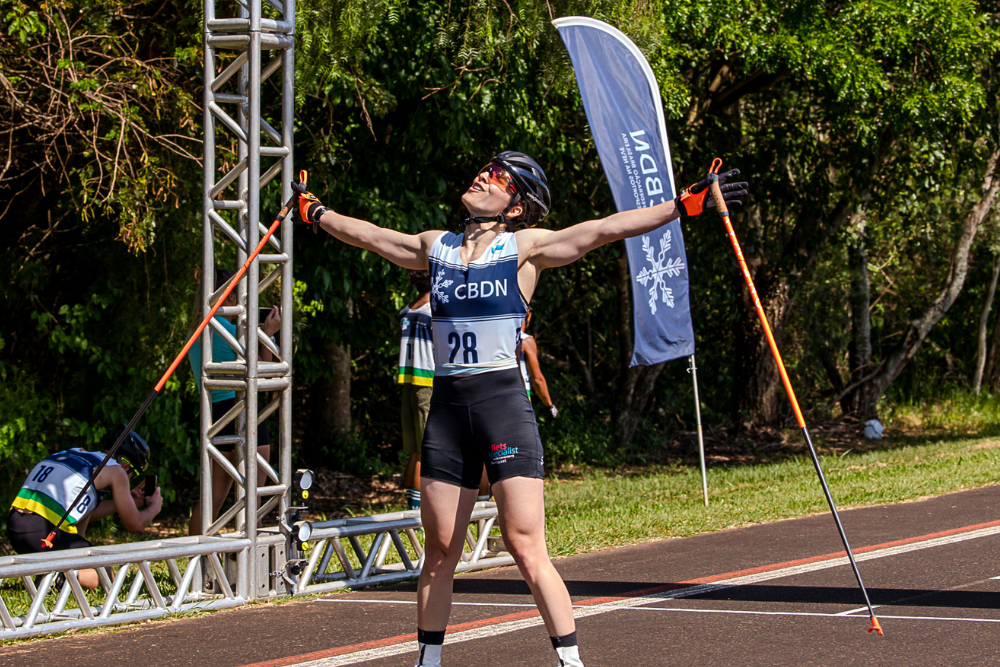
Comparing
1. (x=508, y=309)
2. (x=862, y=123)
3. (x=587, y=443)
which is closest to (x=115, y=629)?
(x=508, y=309)

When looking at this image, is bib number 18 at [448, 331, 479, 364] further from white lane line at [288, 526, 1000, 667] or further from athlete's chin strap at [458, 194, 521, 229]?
white lane line at [288, 526, 1000, 667]

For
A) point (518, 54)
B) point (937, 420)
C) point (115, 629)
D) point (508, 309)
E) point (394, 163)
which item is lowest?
point (937, 420)

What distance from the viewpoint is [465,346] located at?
13.8ft

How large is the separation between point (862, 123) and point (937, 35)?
1.36 meters

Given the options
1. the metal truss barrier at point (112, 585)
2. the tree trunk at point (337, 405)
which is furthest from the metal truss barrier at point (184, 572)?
the tree trunk at point (337, 405)

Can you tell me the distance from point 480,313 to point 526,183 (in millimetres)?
613

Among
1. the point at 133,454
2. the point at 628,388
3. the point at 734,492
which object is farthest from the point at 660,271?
the point at 628,388

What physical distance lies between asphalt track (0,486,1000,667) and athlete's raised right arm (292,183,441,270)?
1900 millimetres

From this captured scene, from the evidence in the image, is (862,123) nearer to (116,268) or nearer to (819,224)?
(819,224)

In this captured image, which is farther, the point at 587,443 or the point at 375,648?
the point at 587,443

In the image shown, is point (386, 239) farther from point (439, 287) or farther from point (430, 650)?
point (430, 650)

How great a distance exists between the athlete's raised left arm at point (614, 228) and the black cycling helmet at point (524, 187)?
14cm

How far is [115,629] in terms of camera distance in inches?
227

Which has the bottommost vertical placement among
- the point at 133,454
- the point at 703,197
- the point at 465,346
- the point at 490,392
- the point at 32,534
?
the point at 32,534
